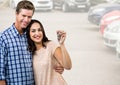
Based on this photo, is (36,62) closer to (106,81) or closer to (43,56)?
(43,56)

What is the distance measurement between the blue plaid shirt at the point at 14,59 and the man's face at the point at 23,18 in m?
0.04

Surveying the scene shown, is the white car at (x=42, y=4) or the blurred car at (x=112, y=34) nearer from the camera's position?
the white car at (x=42, y=4)

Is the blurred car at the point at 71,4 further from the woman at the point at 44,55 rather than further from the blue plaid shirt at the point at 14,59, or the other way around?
the blue plaid shirt at the point at 14,59

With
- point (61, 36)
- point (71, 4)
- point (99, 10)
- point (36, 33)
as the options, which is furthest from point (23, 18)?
point (99, 10)

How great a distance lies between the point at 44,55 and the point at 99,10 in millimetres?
1757

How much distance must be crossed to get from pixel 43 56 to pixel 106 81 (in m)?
1.54

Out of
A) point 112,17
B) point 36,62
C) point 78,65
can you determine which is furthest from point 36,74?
point 112,17

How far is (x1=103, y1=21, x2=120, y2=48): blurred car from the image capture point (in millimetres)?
3291

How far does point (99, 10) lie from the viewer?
3.33m

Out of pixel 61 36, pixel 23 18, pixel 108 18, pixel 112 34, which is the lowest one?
pixel 112 34

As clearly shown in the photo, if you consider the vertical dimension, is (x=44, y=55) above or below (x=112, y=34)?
above

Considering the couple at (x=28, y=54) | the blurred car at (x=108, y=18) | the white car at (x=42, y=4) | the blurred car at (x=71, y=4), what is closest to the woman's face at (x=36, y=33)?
the couple at (x=28, y=54)

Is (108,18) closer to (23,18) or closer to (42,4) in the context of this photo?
(42,4)

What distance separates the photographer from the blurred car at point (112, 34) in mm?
3291
